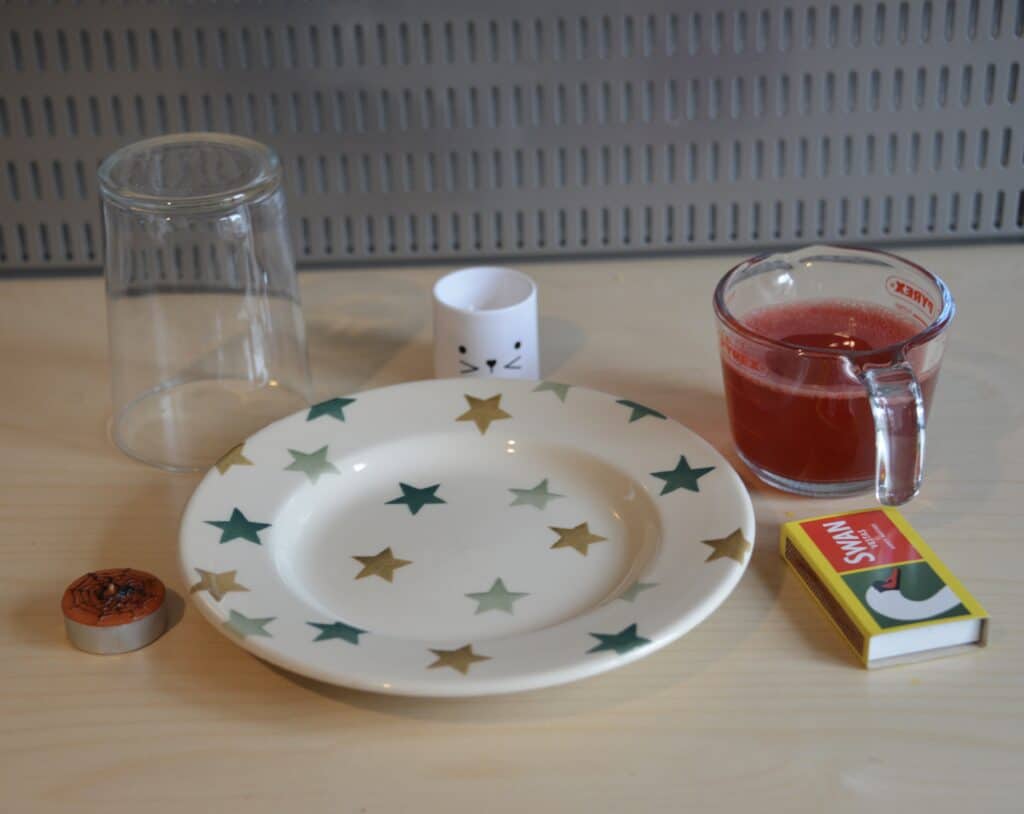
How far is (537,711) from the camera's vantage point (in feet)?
2.19

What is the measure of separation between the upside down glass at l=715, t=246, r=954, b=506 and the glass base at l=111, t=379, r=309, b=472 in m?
0.35

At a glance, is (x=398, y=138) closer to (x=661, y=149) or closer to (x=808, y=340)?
(x=661, y=149)

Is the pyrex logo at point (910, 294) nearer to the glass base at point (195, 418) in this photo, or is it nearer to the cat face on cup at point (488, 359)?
the cat face on cup at point (488, 359)

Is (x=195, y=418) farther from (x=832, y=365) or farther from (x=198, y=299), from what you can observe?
(x=832, y=365)

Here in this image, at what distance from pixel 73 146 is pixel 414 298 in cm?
33

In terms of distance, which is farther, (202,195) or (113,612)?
(202,195)

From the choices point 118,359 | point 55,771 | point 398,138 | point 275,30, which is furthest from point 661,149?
point 55,771

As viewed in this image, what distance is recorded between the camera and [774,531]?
0.80 meters

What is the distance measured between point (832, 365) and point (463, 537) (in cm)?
25

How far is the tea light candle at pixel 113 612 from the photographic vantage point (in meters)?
0.71

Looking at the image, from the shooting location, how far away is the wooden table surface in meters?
0.62

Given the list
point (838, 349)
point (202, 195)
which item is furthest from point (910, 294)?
point (202, 195)

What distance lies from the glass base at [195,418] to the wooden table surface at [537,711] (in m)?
0.02

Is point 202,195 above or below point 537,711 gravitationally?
above
